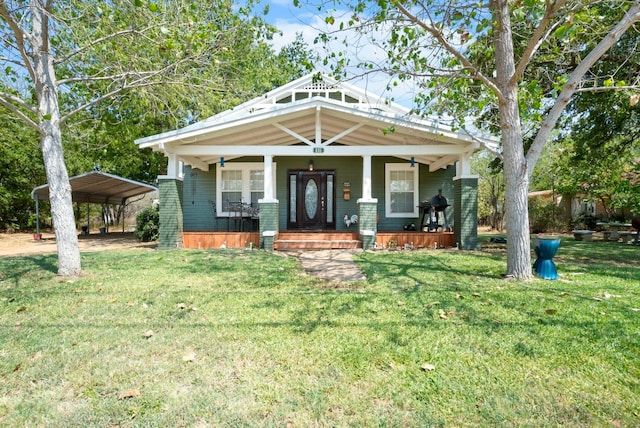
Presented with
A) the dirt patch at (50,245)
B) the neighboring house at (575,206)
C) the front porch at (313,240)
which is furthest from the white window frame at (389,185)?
the neighboring house at (575,206)

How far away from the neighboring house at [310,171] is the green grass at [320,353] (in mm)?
4644

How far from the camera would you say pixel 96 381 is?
8.07 ft

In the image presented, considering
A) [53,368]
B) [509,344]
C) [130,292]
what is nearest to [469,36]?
[509,344]

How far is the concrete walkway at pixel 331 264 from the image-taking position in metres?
5.91

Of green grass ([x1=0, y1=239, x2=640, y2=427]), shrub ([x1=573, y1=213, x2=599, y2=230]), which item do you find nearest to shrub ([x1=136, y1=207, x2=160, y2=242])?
green grass ([x1=0, y1=239, x2=640, y2=427])

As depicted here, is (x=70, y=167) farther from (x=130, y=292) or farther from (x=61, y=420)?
(x=61, y=420)

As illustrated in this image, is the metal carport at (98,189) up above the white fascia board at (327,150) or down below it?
below

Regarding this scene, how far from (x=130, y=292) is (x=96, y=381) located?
8.18 feet

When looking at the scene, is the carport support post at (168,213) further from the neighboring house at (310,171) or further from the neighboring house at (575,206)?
the neighboring house at (575,206)

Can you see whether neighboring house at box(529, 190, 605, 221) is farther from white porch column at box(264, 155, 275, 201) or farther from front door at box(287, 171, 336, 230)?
white porch column at box(264, 155, 275, 201)

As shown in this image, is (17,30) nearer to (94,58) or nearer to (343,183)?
(94,58)

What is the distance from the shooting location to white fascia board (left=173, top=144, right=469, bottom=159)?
30.9 feet

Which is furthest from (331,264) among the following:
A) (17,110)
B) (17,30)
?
(17,30)

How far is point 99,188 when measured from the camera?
598 inches
